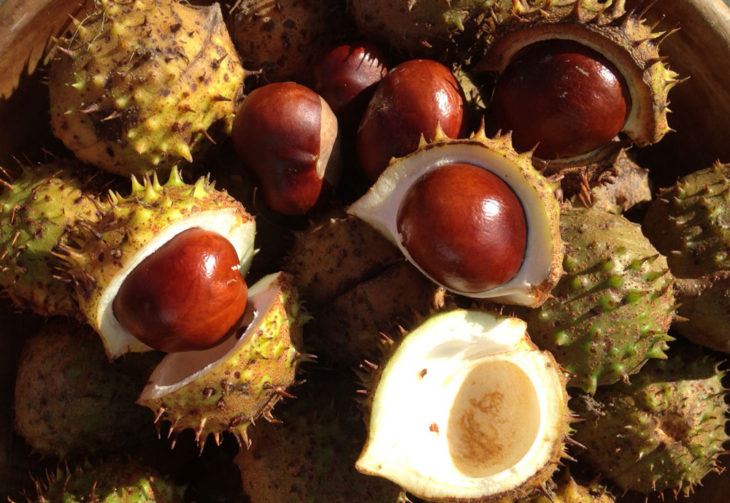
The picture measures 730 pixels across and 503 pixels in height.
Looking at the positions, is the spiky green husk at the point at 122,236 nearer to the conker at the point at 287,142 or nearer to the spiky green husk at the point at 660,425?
the conker at the point at 287,142

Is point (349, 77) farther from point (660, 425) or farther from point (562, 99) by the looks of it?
point (660, 425)

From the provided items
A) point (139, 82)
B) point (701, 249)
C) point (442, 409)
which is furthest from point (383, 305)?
point (701, 249)

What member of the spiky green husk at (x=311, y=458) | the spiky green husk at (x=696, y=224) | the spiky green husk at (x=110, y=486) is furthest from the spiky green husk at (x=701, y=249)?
the spiky green husk at (x=110, y=486)

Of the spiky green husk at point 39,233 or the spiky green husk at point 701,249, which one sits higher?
the spiky green husk at point 701,249

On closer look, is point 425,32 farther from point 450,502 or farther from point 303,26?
point 450,502

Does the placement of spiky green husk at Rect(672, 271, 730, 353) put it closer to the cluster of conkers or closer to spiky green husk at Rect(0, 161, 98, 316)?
the cluster of conkers
